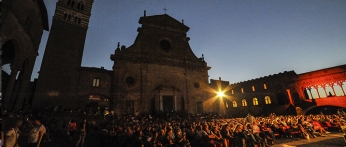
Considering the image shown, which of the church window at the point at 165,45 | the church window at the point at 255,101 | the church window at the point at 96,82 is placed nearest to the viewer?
the church window at the point at 96,82

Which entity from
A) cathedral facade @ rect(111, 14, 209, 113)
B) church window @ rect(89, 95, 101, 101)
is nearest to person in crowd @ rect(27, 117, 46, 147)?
cathedral facade @ rect(111, 14, 209, 113)

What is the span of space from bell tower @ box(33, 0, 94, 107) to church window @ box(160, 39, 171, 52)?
33.8ft

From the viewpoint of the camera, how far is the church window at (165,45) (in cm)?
2295

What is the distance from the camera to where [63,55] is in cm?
1805

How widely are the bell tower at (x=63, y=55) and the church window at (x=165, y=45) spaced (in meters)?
10.3

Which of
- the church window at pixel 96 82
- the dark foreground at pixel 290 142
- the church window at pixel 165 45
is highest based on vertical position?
the church window at pixel 165 45

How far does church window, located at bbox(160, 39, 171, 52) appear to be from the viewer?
75.3ft

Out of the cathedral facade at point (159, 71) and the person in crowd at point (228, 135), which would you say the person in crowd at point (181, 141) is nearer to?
the person in crowd at point (228, 135)

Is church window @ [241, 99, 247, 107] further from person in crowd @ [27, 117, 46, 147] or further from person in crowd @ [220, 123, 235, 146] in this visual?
person in crowd @ [27, 117, 46, 147]

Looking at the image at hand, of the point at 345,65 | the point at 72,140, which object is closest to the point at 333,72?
the point at 345,65

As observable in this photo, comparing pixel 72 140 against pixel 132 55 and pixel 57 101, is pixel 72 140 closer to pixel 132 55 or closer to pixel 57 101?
pixel 57 101

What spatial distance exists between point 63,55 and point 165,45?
1282 cm

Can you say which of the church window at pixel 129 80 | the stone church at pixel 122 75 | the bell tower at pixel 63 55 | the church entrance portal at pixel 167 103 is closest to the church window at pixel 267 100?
the stone church at pixel 122 75

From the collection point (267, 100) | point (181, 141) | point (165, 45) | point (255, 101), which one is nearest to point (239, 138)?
point (181, 141)
